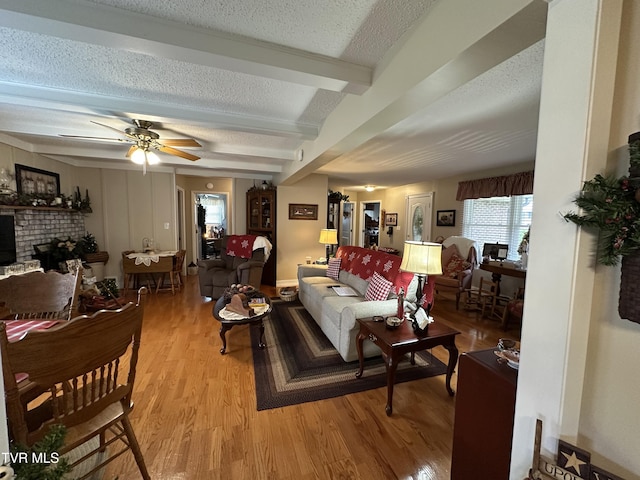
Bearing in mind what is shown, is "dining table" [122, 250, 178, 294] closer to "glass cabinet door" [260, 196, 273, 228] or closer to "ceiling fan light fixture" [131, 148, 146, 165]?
"glass cabinet door" [260, 196, 273, 228]

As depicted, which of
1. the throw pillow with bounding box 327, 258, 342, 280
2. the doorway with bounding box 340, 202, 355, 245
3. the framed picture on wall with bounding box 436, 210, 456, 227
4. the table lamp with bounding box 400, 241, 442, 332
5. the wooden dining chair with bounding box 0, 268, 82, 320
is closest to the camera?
the wooden dining chair with bounding box 0, 268, 82, 320

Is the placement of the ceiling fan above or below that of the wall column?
above

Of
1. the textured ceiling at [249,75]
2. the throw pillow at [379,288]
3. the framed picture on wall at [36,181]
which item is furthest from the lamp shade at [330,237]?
the framed picture on wall at [36,181]

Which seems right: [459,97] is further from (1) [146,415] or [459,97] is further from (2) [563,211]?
(1) [146,415]

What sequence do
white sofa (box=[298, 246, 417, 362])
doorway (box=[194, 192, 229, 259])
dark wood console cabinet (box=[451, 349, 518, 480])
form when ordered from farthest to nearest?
doorway (box=[194, 192, 229, 259]) < white sofa (box=[298, 246, 417, 362]) < dark wood console cabinet (box=[451, 349, 518, 480])

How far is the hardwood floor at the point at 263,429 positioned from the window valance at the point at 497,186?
3.08 metres

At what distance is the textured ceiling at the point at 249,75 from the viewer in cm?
119

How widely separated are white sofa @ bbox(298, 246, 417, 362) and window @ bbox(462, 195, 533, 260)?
8.14 ft

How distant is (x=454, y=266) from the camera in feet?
13.8

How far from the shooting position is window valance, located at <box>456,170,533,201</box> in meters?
3.68

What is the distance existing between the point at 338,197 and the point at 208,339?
4.25m

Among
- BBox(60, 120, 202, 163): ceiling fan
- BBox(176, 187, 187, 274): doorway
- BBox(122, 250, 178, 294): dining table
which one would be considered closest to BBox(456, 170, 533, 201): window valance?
BBox(60, 120, 202, 163): ceiling fan

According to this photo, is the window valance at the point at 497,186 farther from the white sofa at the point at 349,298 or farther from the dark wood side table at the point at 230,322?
the dark wood side table at the point at 230,322

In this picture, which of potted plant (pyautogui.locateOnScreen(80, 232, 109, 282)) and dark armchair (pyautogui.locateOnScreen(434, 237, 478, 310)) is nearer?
dark armchair (pyautogui.locateOnScreen(434, 237, 478, 310))
